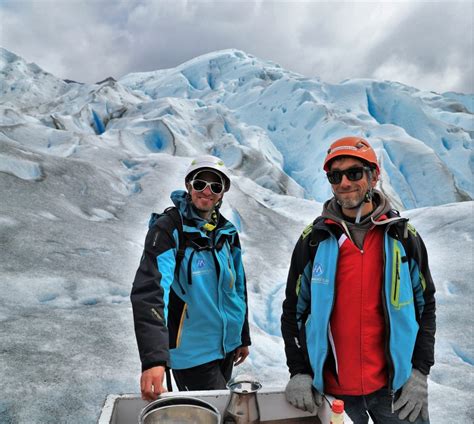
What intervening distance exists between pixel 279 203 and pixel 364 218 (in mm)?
8845

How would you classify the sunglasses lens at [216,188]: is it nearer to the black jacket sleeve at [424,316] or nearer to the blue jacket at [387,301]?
the blue jacket at [387,301]

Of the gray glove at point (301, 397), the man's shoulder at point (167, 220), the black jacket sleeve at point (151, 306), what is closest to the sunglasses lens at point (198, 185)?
the man's shoulder at point (167, 220)

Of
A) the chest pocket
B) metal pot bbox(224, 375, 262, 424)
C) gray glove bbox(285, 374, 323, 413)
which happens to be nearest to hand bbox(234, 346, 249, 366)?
the chest pocket

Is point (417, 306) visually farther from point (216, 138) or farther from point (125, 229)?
point (216, 138)

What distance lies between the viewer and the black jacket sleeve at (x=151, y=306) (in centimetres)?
150

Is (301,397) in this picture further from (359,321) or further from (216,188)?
(216,188)

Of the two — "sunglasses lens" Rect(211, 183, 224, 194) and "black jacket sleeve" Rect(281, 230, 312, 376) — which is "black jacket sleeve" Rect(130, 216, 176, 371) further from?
"black jacket sleeve" Rect(281, 230, 312, 376)

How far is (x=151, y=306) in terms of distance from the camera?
1617 millimetres

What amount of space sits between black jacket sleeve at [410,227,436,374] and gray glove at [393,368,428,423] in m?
0.07

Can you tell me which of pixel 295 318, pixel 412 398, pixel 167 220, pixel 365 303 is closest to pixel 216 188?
pixel 167 220

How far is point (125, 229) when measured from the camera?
6.95 m

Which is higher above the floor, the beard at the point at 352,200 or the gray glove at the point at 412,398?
the beard at the point at 352,200

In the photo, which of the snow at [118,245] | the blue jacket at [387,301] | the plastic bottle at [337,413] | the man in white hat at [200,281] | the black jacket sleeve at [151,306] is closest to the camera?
the plastic bottle at [337,413]

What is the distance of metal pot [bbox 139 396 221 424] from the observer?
125 cm
